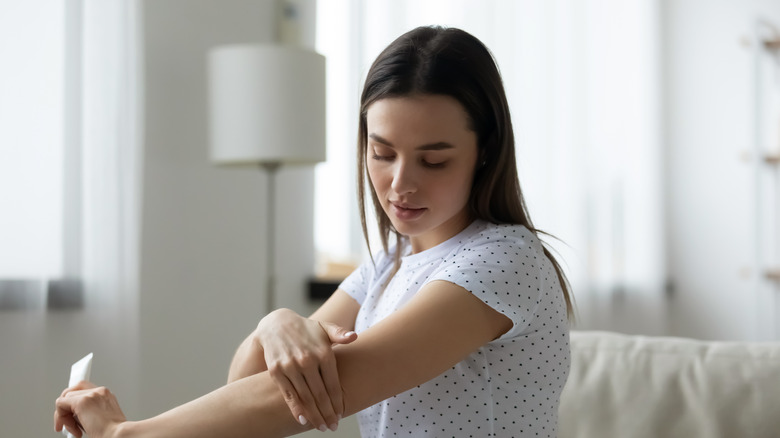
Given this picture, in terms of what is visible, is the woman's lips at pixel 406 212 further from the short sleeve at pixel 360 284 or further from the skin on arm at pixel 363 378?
the short sleeve at pixel 360 284

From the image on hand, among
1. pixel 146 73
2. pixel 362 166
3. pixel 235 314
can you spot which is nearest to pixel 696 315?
pixel 235 314

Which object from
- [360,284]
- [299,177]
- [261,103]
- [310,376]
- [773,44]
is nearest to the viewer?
[310,376]

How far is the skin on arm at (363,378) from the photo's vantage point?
1015 mm

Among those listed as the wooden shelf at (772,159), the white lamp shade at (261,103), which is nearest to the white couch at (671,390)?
the white lamp shade at (261,103)

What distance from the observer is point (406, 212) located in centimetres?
120

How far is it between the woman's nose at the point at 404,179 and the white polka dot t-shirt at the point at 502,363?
117 millimetres

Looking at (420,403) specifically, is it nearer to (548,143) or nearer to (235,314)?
(235,314)

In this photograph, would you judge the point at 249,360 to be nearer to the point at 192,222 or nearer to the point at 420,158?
the point at 420,158

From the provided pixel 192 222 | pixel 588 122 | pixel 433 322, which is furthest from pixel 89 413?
pixel 588 122

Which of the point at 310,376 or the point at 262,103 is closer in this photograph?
the point at 310,376

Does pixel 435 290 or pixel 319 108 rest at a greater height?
pixel 319 108

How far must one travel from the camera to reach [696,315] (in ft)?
15.2

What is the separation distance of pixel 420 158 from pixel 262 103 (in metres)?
1.44

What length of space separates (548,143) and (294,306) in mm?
1572
